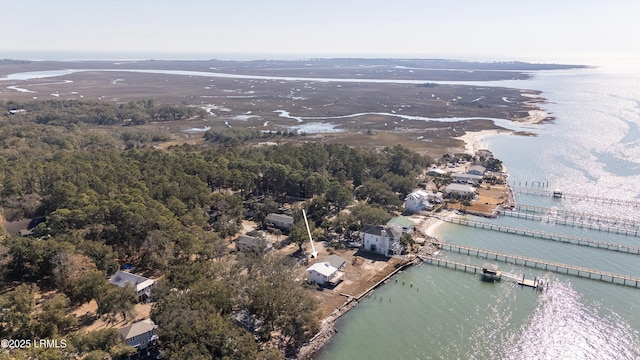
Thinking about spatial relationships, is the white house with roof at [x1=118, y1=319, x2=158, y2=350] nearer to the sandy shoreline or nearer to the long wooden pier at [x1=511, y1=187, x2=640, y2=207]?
the long wooden pier at [x1=511, y1=187, x2=640, y2=207]

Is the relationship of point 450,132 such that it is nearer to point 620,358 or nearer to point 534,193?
point 534,193

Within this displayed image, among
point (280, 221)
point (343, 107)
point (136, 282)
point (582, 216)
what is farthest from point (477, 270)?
point (343, 107)

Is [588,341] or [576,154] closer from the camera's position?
[588,341]

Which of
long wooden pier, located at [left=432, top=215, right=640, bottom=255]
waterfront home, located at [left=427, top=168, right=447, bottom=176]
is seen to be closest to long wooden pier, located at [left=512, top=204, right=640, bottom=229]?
long wooden pier, located at [left=432, top=215, right=640, bottom=255]

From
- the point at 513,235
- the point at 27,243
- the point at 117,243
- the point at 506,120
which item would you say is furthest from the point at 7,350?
the point at 506,120

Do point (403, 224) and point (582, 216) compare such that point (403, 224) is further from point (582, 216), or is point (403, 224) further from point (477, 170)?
point (477, 170)
